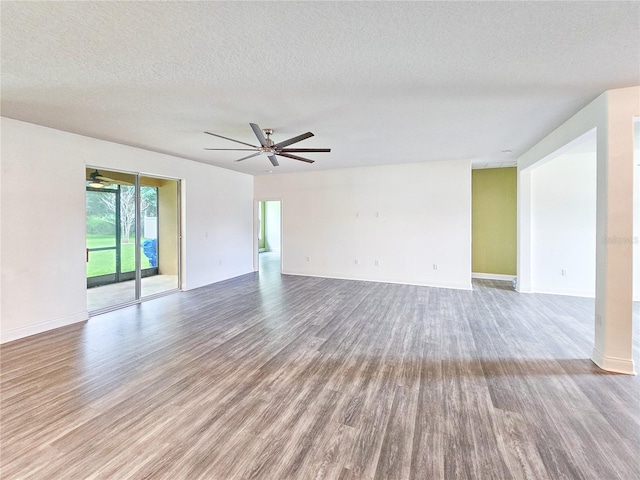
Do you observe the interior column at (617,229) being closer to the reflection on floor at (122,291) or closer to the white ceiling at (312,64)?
the white ceiling at (312,64)

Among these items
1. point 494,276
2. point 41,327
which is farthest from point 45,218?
point 494,276

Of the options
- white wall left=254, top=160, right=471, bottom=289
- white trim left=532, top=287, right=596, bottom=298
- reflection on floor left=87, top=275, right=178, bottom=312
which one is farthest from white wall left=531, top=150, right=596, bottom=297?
reflection on floor left=87, top=275, right=178, bottom=312

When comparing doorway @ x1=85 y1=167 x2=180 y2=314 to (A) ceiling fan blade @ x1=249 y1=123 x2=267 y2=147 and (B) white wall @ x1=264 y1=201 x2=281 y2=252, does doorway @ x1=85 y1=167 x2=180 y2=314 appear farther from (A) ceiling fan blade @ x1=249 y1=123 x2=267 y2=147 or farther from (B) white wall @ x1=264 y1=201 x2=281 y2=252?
(B) white wall @ x1=264 y1=201 x2=281 y2=252

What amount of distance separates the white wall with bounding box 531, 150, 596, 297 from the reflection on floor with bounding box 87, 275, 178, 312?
7547 millimetres

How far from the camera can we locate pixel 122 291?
569 centimetres

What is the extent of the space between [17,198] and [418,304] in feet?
19.3

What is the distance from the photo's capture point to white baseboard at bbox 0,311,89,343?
344 centimetres

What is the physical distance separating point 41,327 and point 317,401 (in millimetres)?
3932

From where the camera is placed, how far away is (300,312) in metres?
4.49

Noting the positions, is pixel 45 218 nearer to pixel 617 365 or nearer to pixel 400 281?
pixel 400 281

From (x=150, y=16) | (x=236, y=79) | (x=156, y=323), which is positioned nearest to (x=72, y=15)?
(x=150, y=16)

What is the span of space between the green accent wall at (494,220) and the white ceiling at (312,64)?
3.19 metres

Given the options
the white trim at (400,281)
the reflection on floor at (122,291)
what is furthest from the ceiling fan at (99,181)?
the white trim at (400,281)

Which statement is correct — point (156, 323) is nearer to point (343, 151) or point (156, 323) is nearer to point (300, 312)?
point (300, 312)
